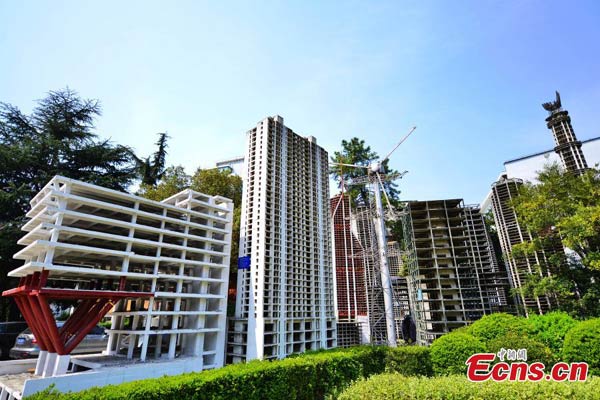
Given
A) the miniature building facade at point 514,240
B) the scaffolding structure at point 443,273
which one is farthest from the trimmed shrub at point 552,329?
the miniature building facade at point 514,240

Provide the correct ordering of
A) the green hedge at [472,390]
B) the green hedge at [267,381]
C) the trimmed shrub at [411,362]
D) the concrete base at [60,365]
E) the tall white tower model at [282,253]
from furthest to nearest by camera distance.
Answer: the tall white tower model at [282,253]
the trimmed shrub at [411,362]
the concrete base at [60,365]
the green hedge at [267,381]
the green hedge at [472,390]

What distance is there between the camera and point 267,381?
8.14 meters

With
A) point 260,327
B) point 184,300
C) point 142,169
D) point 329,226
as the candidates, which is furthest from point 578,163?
point 142,169

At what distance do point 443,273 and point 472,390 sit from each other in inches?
673

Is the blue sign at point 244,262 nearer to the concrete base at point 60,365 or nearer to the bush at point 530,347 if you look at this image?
the concrete base at point 60,365

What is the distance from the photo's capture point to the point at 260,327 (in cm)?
1407

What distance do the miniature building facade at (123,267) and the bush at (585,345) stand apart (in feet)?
43.3

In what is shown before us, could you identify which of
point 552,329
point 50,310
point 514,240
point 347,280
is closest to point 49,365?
point 50,310

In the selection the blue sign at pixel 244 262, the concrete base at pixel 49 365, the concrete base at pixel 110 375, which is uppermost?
the blue sign at pixel 244 262

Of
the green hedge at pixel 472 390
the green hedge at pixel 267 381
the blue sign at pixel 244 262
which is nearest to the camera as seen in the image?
the green hedge at pixel 472 390

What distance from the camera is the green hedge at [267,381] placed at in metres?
6.45

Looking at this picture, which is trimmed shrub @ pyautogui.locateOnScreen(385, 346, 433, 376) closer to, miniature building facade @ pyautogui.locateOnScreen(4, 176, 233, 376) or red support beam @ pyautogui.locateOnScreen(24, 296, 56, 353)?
miniature building facade @ pyautogui.locateOnScreen(4, 176, 233, 376)

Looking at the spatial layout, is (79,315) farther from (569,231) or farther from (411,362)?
(569,231)

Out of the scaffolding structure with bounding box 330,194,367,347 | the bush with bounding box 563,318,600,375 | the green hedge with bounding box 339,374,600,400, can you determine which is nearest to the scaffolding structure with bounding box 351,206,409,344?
the scaffolding structure with bounding box 330,194,367,347
